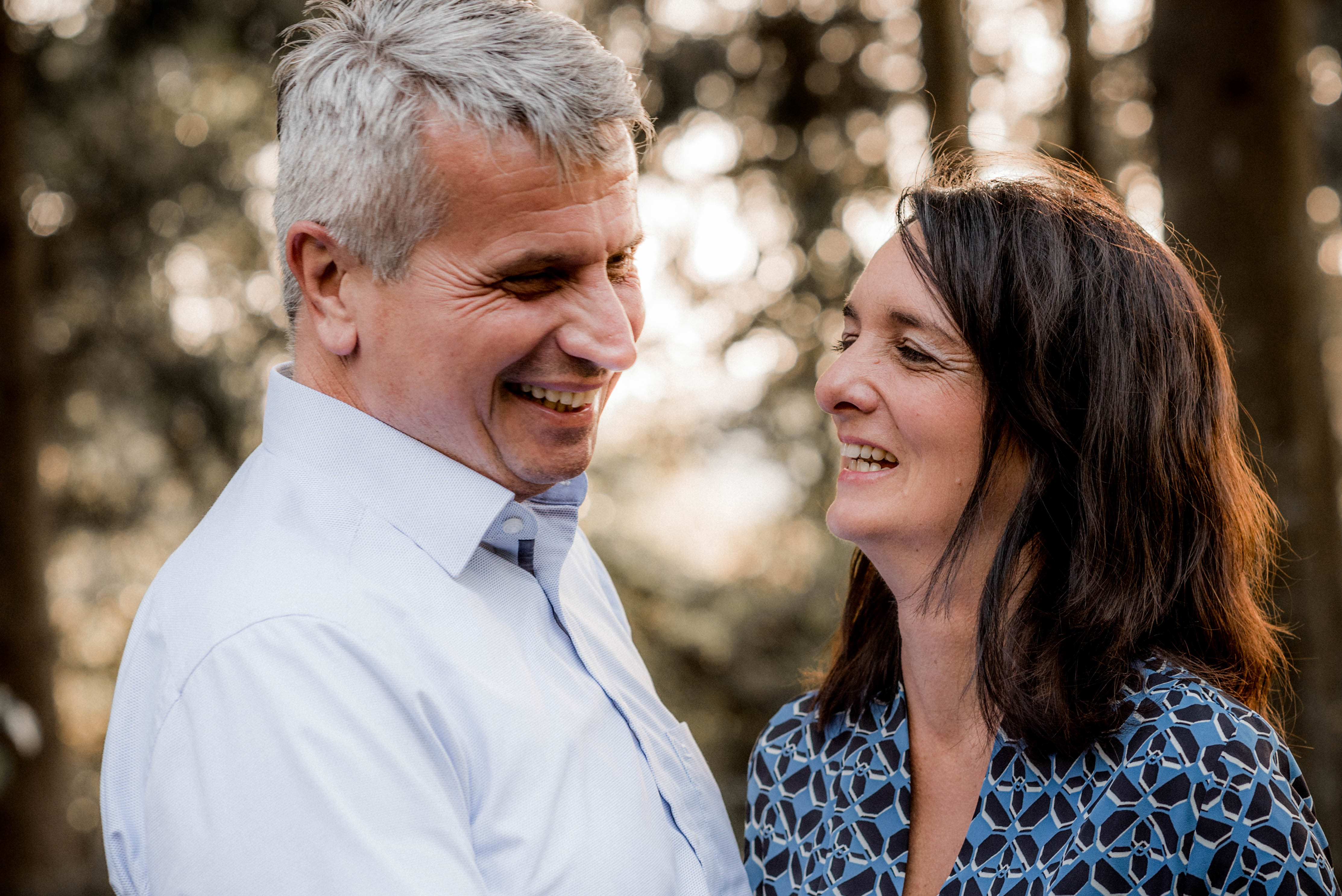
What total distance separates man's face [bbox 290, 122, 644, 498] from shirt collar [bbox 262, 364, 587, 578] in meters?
0.05

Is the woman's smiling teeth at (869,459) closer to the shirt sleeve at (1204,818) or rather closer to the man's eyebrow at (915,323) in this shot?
the man's eyebrow at (915,323)

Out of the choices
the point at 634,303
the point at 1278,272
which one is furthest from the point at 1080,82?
the point at 634,303

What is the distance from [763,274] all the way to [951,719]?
634cm

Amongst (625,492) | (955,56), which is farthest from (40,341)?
(955,56)

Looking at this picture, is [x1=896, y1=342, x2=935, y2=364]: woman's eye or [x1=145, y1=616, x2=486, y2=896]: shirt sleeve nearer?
[x1=145, y1=616, x2=486, y2=896]: shirt sleeve

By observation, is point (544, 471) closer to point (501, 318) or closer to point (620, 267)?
point (501, 318)

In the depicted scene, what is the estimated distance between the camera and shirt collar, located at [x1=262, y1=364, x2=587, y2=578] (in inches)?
69.9

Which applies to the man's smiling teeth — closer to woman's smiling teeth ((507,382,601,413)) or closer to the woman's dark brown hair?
woman's smiling teeth ((507,382,601,413))

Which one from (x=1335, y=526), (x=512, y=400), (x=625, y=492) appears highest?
(x=512, y=400)

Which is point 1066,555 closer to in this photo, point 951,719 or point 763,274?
point 951,719

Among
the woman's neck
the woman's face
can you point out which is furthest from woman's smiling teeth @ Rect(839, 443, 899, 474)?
the woman's neck

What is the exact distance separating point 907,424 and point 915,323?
21 centimetres

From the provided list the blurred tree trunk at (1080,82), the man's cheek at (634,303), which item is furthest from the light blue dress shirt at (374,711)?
the blurred tree trunk at (1080,82)

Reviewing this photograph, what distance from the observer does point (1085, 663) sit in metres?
1.96
